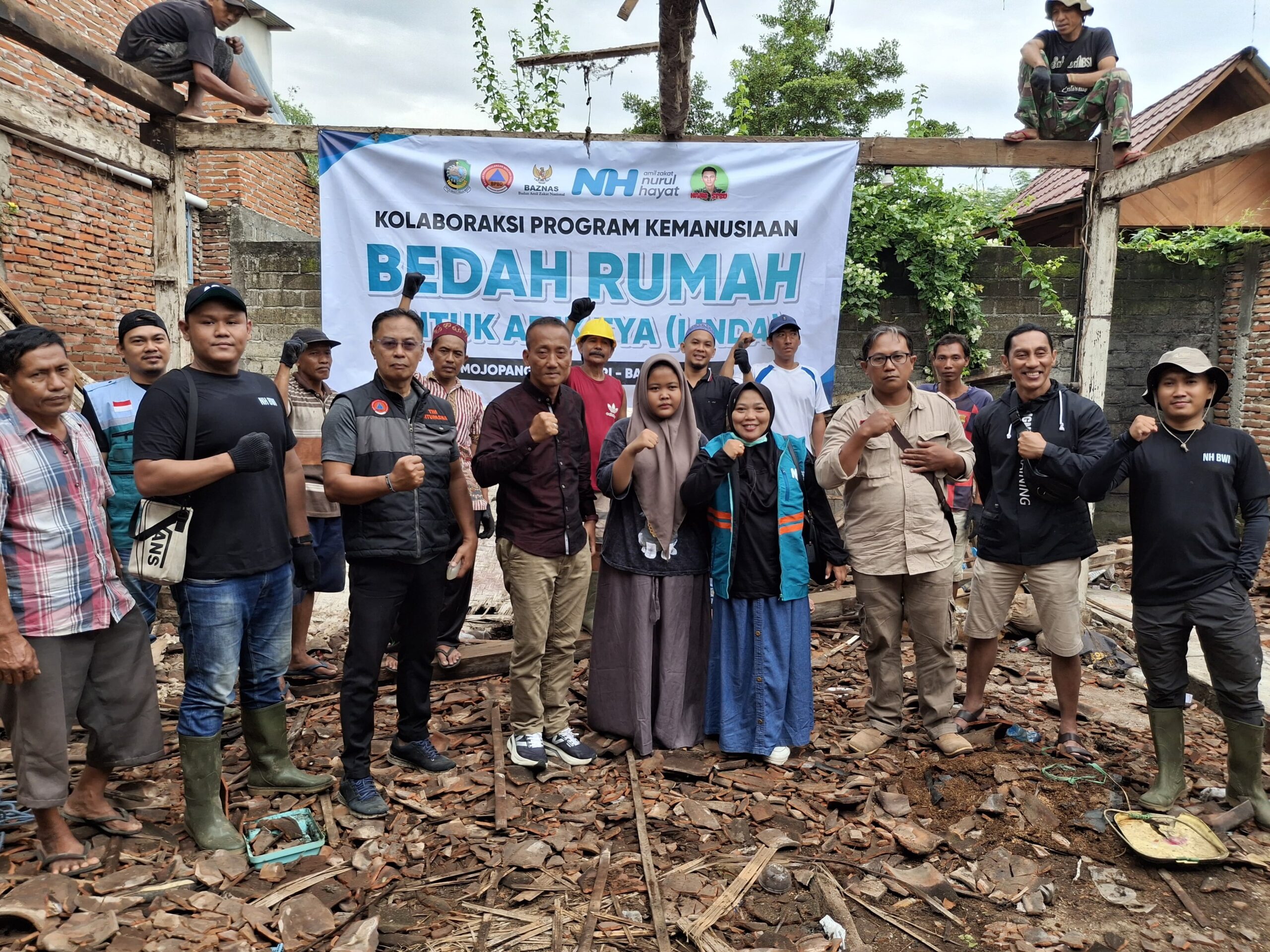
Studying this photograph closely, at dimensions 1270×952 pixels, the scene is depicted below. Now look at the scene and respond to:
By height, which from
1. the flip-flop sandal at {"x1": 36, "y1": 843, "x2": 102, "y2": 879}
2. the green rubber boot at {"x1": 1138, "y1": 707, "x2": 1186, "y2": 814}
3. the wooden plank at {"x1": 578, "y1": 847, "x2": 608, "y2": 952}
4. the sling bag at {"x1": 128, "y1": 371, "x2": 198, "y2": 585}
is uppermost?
the sling bag at {"x1": 128, "y1": 371, "x2": 198, "y2": 585}

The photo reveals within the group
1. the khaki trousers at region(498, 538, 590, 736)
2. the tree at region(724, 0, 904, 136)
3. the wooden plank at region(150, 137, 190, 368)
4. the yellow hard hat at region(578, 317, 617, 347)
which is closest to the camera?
the khaki trousers at region(498, 538, 590, 736)

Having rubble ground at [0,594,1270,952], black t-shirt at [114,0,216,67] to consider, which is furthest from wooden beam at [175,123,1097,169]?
rubble ground at [0,594,1270,952]

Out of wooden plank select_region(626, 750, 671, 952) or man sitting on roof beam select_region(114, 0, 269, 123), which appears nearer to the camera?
wooden plank select_region(626, 750, 671, 952)

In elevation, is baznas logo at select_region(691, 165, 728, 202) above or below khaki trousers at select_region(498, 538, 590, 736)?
above

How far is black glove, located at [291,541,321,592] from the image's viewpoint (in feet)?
11.6

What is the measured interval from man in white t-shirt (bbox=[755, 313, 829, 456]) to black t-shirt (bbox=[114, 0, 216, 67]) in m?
4.10

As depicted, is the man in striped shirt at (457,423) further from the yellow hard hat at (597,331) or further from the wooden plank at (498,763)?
the yellow hard hat at (597,331)

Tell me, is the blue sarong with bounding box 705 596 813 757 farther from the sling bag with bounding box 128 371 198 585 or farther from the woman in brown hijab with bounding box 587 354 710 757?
the sling bag with bounding box 128 371 198 585

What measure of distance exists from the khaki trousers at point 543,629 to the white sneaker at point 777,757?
1.04 meters

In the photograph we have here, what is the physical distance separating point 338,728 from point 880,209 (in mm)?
6059

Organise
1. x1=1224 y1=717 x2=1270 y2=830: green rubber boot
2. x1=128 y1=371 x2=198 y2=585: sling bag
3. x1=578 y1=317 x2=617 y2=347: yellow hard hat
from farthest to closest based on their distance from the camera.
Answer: x1=578 y1=317 x2=617 y2=347: yellow hard hat < x1=1224 y1=717 x2=1270 y2=830: green rubber boot < x1=128 y1=371 x2=198 y2=585: sling bag

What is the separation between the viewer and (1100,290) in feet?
18.8

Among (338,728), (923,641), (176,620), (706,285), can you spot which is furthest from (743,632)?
(176,620)

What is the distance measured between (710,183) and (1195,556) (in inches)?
148
